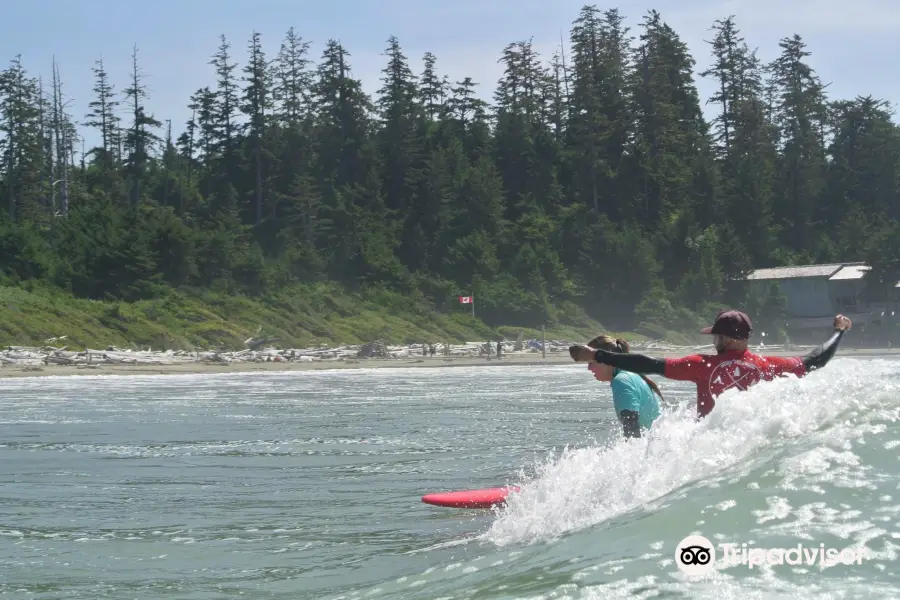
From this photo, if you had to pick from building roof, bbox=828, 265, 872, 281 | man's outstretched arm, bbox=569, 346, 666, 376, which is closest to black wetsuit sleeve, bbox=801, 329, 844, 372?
man's outstretched arm, bbox=569, 346, 666, 376

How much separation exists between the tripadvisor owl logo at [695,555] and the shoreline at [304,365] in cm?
3087

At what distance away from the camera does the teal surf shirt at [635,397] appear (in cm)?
755

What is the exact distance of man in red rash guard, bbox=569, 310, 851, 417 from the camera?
668 cm

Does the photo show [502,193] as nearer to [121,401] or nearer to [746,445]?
[121,401]

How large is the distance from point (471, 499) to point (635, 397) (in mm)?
2388

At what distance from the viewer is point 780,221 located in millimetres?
78625

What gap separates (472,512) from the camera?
959 cm

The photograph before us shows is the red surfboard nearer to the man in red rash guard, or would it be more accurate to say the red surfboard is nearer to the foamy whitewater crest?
the foamy whitewater crest

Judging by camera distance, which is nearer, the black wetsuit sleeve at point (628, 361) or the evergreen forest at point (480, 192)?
the black wetsuit sleeve at point (628, 361)

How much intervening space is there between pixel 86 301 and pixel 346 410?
29.6 m

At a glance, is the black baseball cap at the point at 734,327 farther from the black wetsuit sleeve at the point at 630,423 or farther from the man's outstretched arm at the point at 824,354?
the black wetsuit sleeve at the point at 630,423

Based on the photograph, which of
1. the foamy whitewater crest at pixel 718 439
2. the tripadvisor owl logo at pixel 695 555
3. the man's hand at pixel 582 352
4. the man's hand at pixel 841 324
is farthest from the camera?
the man's hand at pixel 841 324

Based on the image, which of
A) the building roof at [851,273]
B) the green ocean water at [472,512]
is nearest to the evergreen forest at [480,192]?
the building roof at [851,273]

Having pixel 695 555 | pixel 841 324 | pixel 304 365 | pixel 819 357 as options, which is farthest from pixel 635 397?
pixel 304 365
